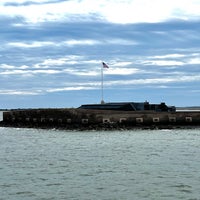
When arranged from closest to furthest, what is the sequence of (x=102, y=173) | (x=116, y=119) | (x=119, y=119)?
(x=102, y=173) < (x=116, y=119) < (x=119, y=119)

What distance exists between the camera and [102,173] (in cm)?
2800

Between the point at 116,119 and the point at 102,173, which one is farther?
the point at 116,119

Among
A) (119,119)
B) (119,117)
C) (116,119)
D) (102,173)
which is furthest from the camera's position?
(119,119)

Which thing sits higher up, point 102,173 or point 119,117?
point 119,117

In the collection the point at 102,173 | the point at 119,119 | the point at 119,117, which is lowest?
the point at 102,173

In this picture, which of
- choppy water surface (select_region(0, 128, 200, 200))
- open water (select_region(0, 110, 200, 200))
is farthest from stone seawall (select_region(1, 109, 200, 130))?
open water (select_region(0, 110, 200, 200))

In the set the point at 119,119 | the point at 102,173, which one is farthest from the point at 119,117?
the point at 102,173

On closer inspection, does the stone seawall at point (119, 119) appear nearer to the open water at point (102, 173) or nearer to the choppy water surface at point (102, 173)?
the choppy water surface at point (102, 173)

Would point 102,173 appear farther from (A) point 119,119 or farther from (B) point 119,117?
(A) point 119,119

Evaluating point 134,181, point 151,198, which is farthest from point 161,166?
point 151,198

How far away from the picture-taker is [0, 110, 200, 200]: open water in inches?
868

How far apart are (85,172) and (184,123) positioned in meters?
46.7

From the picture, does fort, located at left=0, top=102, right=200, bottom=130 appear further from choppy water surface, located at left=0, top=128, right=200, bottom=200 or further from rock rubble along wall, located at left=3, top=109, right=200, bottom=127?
choppy water surface, located at left=0, top=128, right=200, bottom=200

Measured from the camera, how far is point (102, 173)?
28.0 metres
